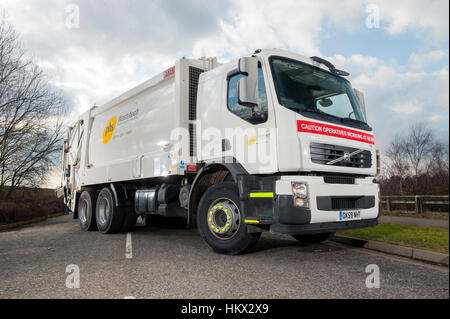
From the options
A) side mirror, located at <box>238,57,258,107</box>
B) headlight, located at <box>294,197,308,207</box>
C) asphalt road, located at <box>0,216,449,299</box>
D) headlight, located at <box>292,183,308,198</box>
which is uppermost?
side mirror, located at <box>238,57,258,107</box>

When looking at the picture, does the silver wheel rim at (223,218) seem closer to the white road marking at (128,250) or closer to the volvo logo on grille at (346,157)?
the white road marking at (128,250)

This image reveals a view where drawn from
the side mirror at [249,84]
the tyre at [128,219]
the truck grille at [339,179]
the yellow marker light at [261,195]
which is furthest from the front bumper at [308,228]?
the tyre at [128,219]

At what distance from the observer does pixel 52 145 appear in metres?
19.0

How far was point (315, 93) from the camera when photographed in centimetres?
503

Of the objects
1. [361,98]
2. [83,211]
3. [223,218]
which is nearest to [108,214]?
[83,211]

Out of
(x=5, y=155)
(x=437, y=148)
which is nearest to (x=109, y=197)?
(x=5, y=155)

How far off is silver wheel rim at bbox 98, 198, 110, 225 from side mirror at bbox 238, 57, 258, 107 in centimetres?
552

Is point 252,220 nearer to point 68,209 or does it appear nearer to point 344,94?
point 344,94

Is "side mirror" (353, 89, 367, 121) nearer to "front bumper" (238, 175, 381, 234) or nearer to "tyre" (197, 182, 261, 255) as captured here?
"front bumper" (238, 175, 381, 234)

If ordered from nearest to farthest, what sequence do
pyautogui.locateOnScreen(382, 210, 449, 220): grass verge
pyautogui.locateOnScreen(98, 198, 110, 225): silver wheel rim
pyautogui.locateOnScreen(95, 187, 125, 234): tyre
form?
pyautogui.locateOnScreen(95, 187, 125, 234): tyre → pyautogui.locateOnScreen(98, 198, 110, 225): silver wheel rim → pyautogui.locateOnScreen(382, 210, 449, 220): grass verge

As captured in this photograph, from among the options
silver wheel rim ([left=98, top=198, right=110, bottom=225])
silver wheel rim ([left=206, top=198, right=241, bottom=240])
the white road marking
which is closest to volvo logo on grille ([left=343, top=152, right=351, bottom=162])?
silver wheel rim ([left=206, top=198, right=241, bottom=240])

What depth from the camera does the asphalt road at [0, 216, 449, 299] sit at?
331 cm

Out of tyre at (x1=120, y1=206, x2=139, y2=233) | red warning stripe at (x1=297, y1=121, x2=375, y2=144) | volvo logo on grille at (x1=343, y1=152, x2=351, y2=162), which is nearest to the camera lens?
red warning stripe at (x1=297, y1=121, x2=375, y2=144)

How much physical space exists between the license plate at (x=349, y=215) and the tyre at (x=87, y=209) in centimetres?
707
